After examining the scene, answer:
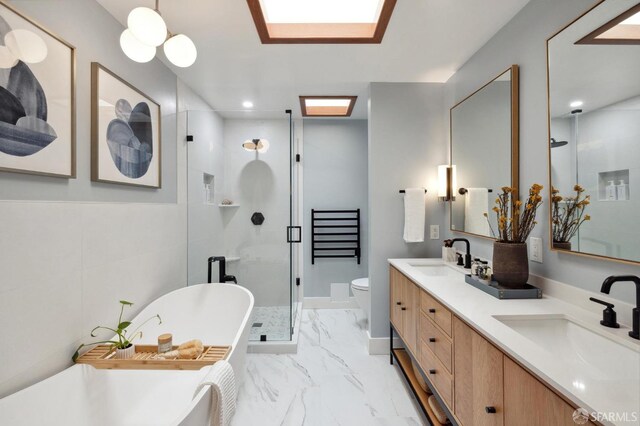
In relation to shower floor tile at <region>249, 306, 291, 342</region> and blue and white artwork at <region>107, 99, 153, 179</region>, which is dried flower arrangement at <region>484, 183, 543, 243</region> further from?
blue and white artwork at <region>107, 99, 153, 179</region>

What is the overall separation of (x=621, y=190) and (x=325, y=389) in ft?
6.76

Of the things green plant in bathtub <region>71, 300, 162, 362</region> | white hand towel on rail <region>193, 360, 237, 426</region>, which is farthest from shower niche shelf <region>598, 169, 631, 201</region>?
green plant in bathtub <region>71, 300, 162, 362</region>

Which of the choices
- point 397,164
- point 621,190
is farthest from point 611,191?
point 397,164

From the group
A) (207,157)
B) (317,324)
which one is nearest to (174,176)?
(207,157)

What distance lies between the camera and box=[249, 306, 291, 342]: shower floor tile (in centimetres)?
265

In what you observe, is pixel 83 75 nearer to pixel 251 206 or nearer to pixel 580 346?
pixel 251 206

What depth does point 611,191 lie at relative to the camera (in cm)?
111

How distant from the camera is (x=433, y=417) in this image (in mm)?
1599

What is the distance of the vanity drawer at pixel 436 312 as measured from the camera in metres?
1.37

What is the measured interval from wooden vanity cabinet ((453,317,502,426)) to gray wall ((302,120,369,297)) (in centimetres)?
234

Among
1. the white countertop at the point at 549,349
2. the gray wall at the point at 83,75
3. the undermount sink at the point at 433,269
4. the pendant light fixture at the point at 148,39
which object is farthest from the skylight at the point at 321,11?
the undermount sink at the point at 433,269

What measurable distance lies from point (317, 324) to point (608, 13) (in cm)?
315

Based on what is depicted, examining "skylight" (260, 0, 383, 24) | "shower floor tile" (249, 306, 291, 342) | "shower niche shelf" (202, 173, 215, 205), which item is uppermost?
"skylight" (260, 0, 383, 24)

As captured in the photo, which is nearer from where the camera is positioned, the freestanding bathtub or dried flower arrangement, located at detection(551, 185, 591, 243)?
the freestanding bathtub
